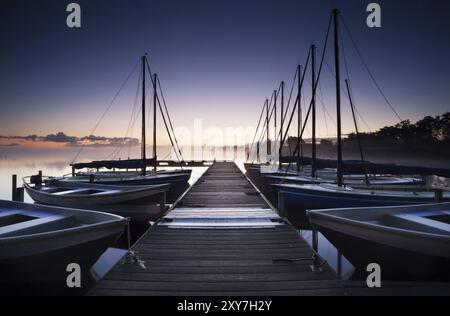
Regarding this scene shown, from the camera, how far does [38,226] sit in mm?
6832

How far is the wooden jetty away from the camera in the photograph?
4387mm

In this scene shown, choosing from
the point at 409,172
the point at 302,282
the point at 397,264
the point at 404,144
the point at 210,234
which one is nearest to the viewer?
the point at 302,282

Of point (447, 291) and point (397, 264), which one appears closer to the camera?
point (447, 291)

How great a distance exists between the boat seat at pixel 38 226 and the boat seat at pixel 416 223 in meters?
8.54

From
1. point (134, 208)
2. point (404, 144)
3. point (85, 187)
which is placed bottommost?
point (134, 208)

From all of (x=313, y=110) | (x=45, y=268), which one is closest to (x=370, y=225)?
(x=45, y=268)

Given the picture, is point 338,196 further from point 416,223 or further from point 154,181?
point 154,181

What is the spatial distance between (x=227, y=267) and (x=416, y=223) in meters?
4.82

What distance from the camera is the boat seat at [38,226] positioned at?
6.33 meters

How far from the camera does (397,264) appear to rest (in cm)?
586

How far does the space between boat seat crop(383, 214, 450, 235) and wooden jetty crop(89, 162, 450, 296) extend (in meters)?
1.48
